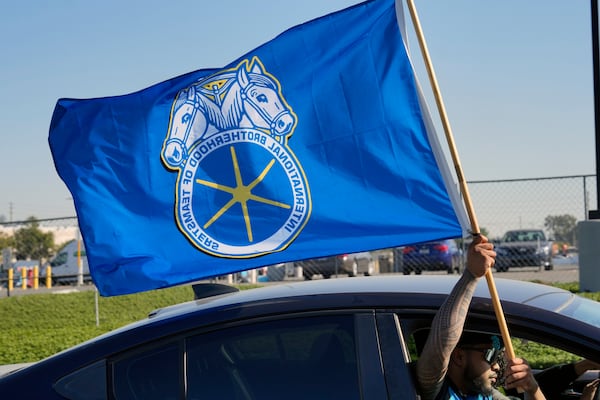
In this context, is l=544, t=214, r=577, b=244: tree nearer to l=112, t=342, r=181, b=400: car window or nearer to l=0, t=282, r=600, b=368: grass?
l=0, t=282, r=600, b=368: grass

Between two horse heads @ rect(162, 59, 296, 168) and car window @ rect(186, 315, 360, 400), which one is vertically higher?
two horse heads @ rect(162, 59, 296, 168)

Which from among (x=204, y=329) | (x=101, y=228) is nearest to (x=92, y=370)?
(x=204, y=329)

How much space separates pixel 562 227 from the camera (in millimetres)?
16188

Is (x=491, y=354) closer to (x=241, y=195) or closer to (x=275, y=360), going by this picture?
(x=275, y=360)

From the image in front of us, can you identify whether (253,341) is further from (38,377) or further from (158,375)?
(38,377)

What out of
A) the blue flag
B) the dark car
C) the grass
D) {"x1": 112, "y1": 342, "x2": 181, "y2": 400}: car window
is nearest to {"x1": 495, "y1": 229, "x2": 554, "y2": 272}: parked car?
the grass

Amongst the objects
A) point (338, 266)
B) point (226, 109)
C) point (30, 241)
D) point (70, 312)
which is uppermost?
point (226, 109)

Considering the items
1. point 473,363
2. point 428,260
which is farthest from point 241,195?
point 428,260

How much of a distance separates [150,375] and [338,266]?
613 inches

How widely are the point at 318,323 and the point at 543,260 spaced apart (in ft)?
46.7

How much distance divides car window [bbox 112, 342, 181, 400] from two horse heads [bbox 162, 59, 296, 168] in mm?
1151

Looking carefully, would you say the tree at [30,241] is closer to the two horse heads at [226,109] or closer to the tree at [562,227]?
the tree at [562,227]

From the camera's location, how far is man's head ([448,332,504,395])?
11.6 feet

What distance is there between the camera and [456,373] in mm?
3561
